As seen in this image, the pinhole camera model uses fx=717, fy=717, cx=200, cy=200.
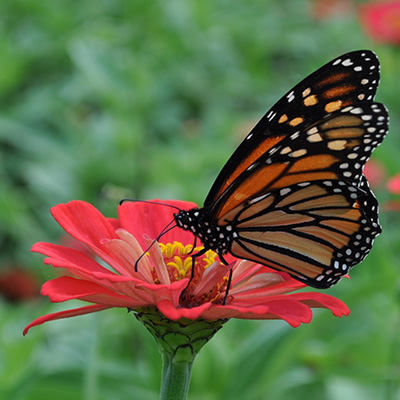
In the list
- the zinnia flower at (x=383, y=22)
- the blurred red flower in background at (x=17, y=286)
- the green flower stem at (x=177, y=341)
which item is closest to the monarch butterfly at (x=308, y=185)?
the green flower stem at (x=177, y=341)

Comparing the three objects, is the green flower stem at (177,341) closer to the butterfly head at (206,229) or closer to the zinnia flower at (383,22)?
the butterfly head at (206,229)

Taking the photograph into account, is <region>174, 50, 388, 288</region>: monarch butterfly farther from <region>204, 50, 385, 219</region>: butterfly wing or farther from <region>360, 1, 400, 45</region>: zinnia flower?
<region>360, 1, 400, 45</region>: zinnia flower

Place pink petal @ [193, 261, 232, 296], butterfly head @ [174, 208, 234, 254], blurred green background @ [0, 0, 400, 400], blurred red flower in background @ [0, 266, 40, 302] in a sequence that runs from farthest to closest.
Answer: blurred red flower in background @ [0, 266, 40, 302] → blurred green background @ [0, 0, 400, 400] → butterfly head @ [174, 208, 234, 254] → pink petal @ [193, 261, 232, 296]

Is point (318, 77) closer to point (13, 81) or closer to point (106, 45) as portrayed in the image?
point (106, 45)

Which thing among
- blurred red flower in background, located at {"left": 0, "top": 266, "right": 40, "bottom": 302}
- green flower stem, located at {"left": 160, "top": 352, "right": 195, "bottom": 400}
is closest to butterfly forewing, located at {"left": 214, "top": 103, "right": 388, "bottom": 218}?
green flower stem, located at {"left": 160, "top": 352, "right": 195, "bottom": 400}

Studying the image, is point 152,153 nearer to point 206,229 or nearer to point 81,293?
point 206,229

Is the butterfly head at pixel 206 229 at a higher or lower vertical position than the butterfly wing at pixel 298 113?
lower

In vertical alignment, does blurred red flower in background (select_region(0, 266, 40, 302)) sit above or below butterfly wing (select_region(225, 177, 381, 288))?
above
